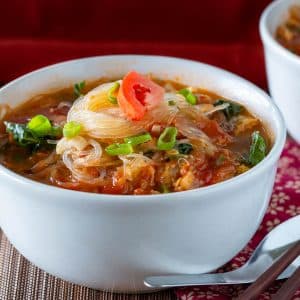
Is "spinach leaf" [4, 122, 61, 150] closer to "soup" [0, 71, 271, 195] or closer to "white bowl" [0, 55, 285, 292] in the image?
"soup" [0, 71, 271, 195]

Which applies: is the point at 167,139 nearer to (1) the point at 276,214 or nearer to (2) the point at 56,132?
(2) the point at 56,132

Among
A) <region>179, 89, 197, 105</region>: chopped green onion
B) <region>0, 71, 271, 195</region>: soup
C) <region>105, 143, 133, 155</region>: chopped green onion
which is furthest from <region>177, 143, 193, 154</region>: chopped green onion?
<region>179, 89, 197, 105</region>: chopped green onion

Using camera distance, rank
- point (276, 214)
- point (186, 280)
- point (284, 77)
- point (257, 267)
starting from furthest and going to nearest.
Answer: point (284, 77), point (276, 214), point (257, 267), point (186, 280)

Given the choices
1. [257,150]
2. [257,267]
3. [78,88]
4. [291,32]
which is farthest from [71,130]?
[291,32]

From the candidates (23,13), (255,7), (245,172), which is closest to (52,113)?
(245,172)

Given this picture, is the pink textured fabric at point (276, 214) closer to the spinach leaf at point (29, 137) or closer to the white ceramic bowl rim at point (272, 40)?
the white ceramic bowl rim at point (272, 40)
